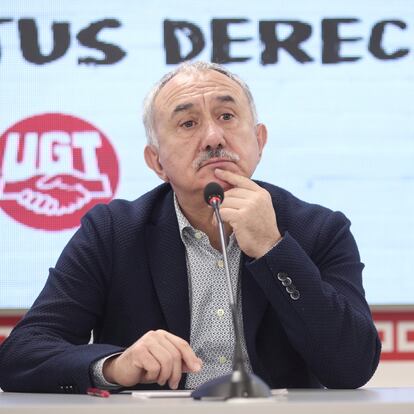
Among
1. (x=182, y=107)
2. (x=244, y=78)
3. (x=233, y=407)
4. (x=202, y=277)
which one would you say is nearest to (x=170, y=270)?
(x=202, y=277)

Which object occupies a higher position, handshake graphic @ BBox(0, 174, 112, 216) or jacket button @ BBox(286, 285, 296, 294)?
handshake graphic @ BBox(0, 174, 112, 216)

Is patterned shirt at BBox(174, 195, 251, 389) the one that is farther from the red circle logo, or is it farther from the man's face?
the red circle logo

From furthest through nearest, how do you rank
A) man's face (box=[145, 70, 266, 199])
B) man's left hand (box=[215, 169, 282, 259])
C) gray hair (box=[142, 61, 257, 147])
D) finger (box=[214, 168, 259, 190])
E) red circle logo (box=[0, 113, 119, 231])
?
red circle logo (box=[0, 113, 119, 231]) → gray hair (box=[142, 61, 257, 147]) → man's face (box=[145, 70, 266, 199]) → finger (box=[214, 168, 259, 190]) → man's left hand (box=[215, 169, 282, 259])

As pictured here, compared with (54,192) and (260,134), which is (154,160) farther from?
(54,192)

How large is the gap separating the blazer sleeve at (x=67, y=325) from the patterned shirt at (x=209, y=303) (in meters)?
0.21

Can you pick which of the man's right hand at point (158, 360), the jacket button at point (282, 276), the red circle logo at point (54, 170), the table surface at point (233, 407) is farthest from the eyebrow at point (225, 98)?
the table surface at point (233, 407)

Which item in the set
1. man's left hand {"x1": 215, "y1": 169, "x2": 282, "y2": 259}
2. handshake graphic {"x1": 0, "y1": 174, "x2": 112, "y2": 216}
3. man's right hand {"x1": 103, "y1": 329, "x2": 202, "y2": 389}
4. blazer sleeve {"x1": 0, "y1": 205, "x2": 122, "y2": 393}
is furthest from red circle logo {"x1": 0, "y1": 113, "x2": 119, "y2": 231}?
man's right hand {"x1": 103, "y1": 329, "x2": 202, "y2": 389}

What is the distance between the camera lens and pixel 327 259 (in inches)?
87.2

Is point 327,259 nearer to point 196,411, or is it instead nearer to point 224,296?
point 224,296

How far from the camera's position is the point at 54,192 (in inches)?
120

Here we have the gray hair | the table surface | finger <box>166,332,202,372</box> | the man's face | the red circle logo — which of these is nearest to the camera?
the table surface

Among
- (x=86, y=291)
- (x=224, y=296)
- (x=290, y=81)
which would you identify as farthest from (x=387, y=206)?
(x=86, y=291)

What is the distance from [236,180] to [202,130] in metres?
0.20

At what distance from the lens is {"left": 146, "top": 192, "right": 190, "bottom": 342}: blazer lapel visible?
216 centimetres
